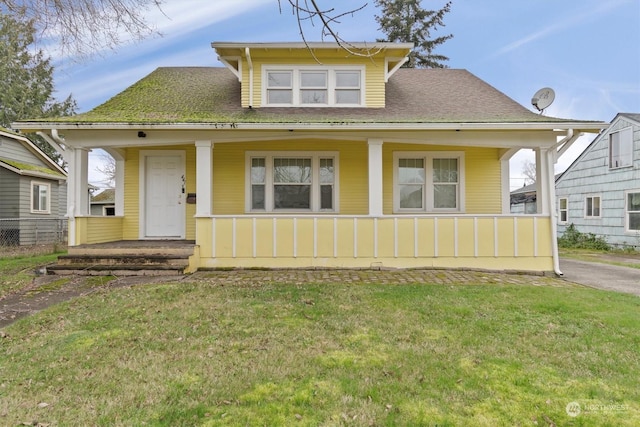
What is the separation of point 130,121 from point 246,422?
658 centimetres

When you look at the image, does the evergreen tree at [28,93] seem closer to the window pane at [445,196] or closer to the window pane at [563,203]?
the window pane at [445,196]

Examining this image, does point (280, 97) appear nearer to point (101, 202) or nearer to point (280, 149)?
point (280, 149)

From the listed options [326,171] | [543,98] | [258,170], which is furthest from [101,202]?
[543,98]

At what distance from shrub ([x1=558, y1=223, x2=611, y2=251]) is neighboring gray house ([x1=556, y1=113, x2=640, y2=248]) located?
22 cm

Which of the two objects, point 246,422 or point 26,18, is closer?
point 246,422

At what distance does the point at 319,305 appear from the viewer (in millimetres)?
4457

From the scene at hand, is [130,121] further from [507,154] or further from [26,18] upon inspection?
[507,154]

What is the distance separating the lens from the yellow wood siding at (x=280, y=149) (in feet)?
27.7

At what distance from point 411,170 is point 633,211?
409 inches

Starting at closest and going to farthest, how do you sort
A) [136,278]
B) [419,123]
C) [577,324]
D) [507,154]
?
1. [577,324]
2. [136,278]
3. [419,123]
4. [507,154]

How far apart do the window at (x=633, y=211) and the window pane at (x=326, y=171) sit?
40.1 feet

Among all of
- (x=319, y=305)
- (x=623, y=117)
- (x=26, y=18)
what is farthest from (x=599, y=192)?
(x=26, y=18)

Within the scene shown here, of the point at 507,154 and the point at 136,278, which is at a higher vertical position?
the point at 507,154

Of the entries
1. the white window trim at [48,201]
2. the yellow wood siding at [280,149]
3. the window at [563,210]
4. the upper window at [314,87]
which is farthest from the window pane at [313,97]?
the window at [563,210]
